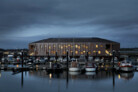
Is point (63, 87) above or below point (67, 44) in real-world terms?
below

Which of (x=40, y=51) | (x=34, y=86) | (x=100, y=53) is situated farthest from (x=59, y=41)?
(x=34, y=86)

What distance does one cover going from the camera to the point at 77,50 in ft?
397

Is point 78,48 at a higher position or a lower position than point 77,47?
lower

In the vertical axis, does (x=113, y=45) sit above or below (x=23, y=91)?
above

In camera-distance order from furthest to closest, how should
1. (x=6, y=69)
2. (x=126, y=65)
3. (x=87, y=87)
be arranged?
1. (x=6, y=69)
2. (x=126, y=65)
3. (x=87, y=87)

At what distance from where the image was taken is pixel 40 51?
124688 millimetres

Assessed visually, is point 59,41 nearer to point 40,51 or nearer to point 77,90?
point 40,51

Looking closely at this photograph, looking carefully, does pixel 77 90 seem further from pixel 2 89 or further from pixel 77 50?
pixel 77 50

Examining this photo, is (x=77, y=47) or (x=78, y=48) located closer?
(x=77, y=47)

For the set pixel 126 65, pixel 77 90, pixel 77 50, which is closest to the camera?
pixel 77 90

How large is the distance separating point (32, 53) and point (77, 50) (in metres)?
29.9

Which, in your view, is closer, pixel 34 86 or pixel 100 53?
pixel 34 86

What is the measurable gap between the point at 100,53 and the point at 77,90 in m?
93.5

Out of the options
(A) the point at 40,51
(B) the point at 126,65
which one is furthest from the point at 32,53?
(B) the point at 126,65
